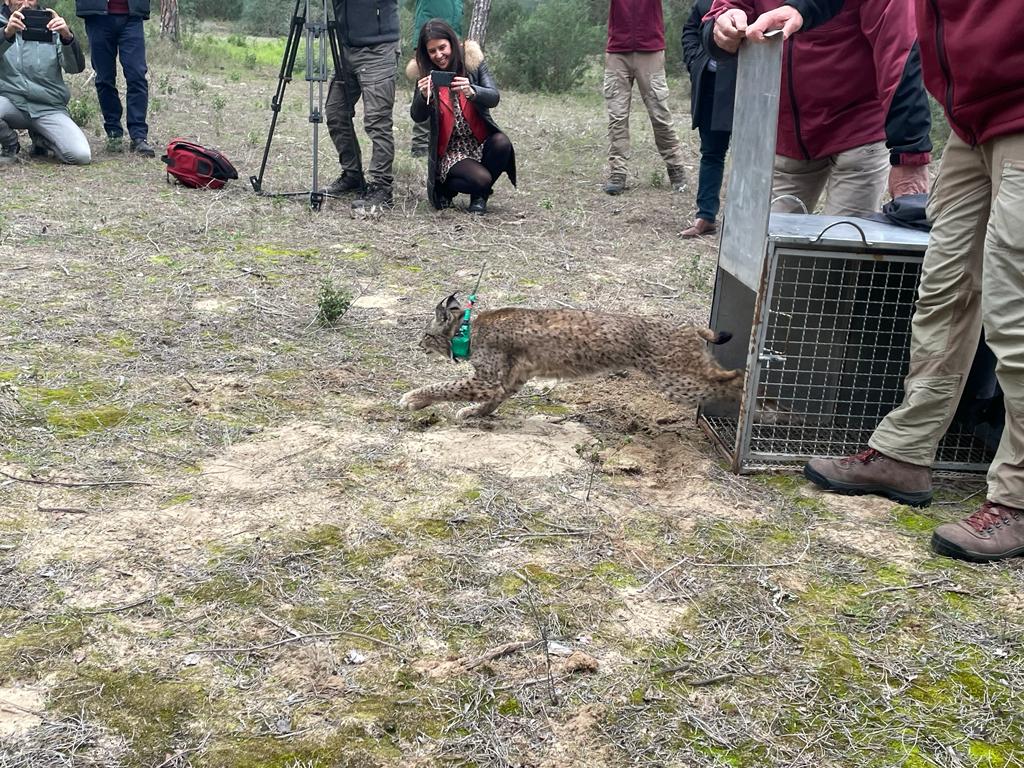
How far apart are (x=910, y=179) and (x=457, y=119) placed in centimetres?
541

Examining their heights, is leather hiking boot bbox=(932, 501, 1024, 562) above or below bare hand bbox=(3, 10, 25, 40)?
below

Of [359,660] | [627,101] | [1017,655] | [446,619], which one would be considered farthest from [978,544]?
[627,101]

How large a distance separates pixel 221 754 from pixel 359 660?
513mm

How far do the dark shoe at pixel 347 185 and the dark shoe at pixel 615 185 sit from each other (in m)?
2.71

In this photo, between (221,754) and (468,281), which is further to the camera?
(468,281)

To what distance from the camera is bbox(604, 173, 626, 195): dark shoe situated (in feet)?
34.8

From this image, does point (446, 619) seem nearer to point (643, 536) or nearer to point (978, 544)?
point (643, 536)

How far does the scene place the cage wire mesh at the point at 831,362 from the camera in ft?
14.1

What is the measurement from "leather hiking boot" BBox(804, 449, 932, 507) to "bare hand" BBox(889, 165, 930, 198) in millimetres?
1466

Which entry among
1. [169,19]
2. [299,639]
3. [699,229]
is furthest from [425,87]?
[169,19]

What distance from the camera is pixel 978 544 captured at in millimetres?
3535

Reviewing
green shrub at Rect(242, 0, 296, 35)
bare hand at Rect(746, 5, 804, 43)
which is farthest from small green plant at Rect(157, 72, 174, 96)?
green shrub at Rect(242, 0, 296, 35)

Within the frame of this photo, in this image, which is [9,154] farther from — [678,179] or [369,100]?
[678,179]

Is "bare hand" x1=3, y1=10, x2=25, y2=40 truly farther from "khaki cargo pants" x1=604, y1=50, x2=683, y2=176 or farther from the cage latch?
the cage latch
